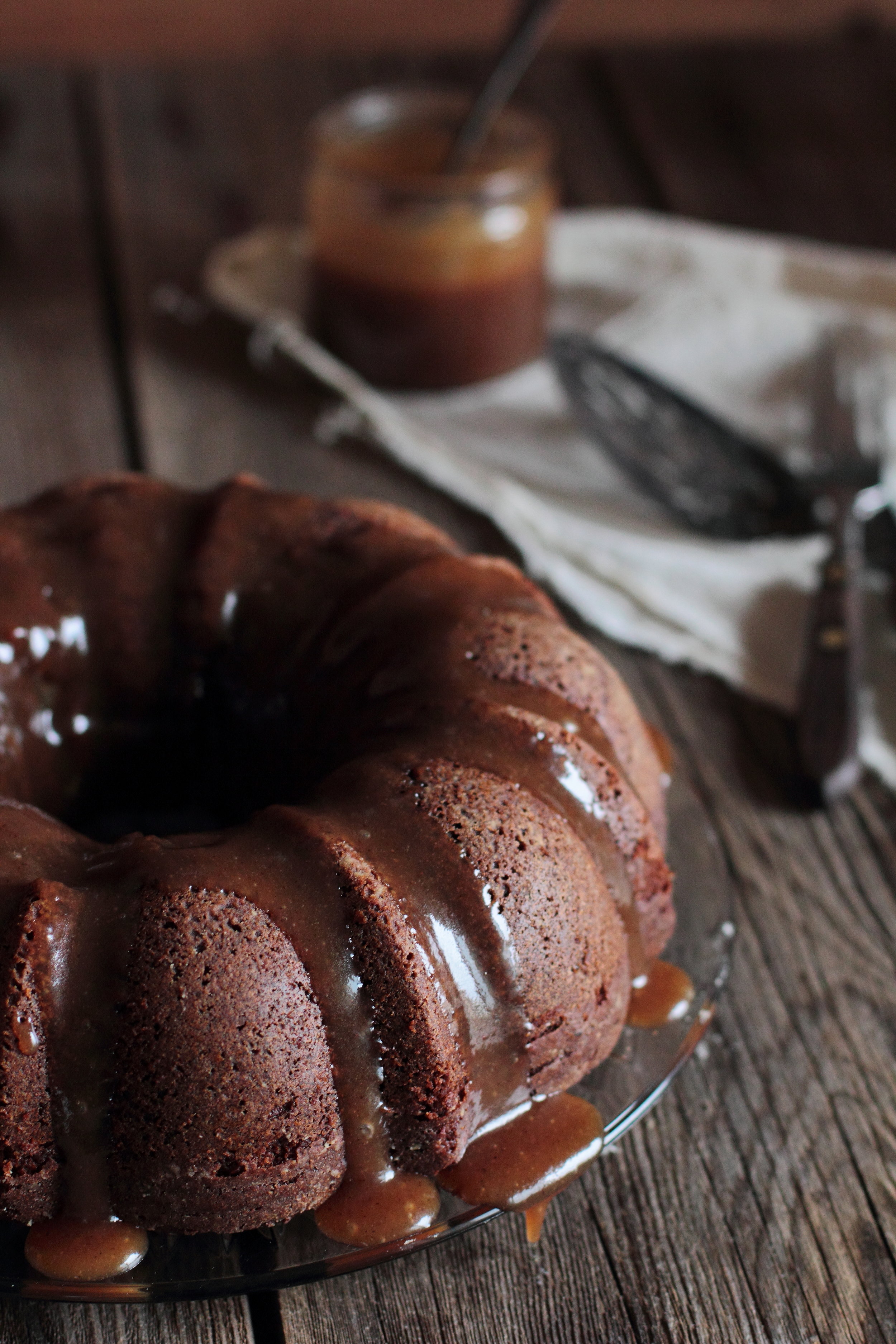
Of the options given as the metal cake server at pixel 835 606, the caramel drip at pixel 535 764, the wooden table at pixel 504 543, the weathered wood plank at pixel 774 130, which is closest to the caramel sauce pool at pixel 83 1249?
the wooden table at pixel 504 543

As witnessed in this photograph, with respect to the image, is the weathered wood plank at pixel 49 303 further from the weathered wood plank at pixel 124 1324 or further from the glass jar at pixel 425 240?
the weathered wood plank at pixel 124 1324

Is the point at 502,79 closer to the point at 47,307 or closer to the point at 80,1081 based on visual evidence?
the point at 47,307

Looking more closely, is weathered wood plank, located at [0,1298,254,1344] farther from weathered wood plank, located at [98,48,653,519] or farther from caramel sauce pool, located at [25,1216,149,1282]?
weathered wood plank, located at [98,48,653,519]

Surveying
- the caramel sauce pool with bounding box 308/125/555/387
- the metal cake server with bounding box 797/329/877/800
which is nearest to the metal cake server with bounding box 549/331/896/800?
the metal cake server with bounding box 797/329/877/800

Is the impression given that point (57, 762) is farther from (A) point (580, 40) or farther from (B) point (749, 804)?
(A) point (580, 40)

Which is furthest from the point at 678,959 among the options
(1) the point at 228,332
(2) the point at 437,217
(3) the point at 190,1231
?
(1) the point at 228,332

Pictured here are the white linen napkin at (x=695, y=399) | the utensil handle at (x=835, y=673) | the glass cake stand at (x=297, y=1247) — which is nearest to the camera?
the glass cake stand at (x=297, y=1247)
